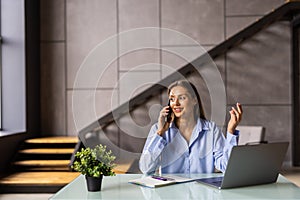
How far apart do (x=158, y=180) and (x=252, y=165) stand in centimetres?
42

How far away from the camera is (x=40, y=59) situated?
6.27 m

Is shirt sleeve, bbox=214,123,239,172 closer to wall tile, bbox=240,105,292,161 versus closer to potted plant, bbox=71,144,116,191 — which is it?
potted plant, bbox=71,144,116,191

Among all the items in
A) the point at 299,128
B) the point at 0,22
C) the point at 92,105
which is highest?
the point at 0,22

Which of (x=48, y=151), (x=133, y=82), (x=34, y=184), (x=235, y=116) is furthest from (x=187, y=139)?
(x=48, y=151)

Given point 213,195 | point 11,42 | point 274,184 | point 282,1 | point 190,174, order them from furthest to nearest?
1. point 282,1
2. point 11,42
3. point 190,174
4. point 274,184
5. point 213,195

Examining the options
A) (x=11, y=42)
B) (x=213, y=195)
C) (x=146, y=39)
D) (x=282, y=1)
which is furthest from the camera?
(x=282, y=1)

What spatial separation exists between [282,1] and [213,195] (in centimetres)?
512

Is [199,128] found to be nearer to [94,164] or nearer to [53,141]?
[94,164]

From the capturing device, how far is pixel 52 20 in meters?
6.26

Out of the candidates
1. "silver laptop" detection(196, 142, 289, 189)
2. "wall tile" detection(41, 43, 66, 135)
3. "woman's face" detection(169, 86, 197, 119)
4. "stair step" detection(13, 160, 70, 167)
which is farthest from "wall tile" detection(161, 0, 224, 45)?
"silver laptop" detection(196, 142, 289, 189)

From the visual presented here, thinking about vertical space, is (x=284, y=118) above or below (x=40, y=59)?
below

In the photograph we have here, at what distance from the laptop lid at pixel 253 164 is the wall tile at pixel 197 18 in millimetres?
4458

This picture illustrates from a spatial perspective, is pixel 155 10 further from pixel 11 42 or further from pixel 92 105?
pixel 92 105

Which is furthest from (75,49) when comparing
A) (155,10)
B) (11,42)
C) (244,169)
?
(244,169)
